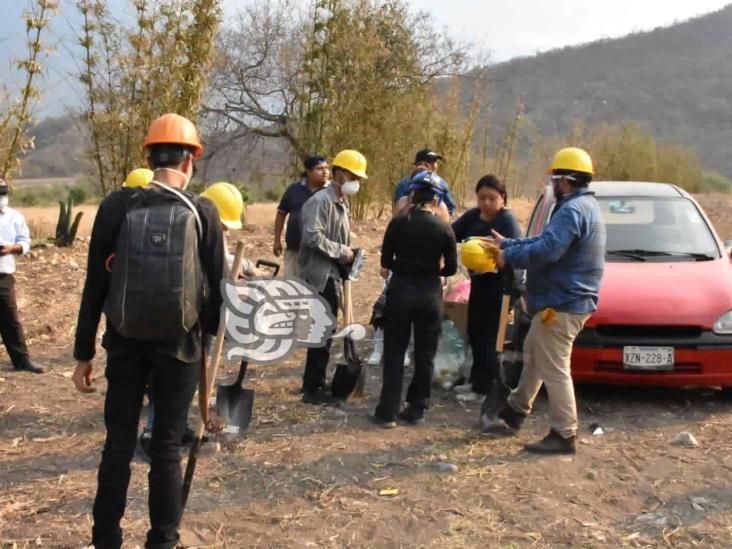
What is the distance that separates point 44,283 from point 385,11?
40.3ft

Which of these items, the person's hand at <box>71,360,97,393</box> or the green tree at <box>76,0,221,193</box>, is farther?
the green tree at <box>76,0,221,193</box>

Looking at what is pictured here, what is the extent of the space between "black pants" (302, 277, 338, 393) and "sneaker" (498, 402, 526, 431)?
139 cm

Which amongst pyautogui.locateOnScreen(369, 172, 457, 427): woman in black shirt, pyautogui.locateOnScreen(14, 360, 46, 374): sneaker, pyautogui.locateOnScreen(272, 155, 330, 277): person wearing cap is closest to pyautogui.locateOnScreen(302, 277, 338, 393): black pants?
pyautogui.locateOnScreen(272, 155, 330, 277): person wearing cap

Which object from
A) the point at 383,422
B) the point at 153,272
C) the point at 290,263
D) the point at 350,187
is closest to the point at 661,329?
the point at 383,422

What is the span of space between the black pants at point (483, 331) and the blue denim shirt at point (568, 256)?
111 centimetres

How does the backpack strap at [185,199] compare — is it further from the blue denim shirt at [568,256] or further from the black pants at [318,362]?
the black pants at [318,362]

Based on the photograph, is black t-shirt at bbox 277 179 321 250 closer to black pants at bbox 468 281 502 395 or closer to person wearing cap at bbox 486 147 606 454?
black pants at bbox 468 281 502 395

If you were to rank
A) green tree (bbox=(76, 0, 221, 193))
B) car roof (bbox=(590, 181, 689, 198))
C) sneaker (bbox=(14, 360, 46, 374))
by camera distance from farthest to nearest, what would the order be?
green tree (bbox=(76, 0, 221, 193)), car roof (bbox=(590, 181, 689, 198)), sneaker (bbox=(14, 360, 46, 374))

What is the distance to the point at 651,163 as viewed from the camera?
30125 mm

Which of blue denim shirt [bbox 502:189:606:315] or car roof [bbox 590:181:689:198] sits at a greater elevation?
car roof [bbox 590:181:689:198]

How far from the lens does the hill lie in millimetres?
65125

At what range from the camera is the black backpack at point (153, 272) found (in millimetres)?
2984

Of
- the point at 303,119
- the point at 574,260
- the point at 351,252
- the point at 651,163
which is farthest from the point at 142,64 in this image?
the point at 651,163

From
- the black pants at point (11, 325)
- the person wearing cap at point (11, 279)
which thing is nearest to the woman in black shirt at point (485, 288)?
the person wearing cap at point (11, 279)
